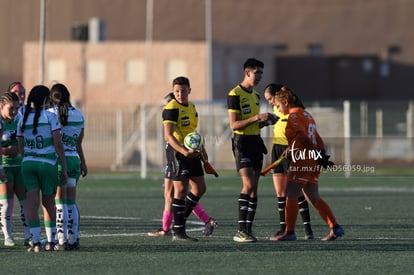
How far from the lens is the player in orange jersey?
48.6 feet

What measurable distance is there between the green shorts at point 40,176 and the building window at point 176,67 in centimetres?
4893

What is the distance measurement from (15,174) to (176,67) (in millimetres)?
48017

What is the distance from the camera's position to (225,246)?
46.5 feet

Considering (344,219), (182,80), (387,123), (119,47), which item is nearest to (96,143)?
(387,123)

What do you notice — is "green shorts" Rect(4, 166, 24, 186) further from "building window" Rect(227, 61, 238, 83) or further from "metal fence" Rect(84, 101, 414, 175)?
"building window" Rect(227, 61, 238, 83)

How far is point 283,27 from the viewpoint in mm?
68938

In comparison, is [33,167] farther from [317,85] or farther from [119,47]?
[317,85]

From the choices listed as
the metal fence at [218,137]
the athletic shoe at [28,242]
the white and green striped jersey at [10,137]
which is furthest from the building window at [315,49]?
the athletic shoe at [28,242]

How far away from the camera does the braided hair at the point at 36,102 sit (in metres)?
13.3

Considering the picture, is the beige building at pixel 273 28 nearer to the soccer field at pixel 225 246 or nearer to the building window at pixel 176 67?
the building window at pixel 176 67

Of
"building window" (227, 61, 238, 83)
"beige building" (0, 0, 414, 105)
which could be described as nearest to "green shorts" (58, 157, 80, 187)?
"building window" (227, 61, 238, 83)

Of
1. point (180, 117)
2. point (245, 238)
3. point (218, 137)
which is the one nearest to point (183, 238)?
point (245, 238)

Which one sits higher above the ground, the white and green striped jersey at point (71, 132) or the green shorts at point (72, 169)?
the white and green striped jersey at point (71, 132)

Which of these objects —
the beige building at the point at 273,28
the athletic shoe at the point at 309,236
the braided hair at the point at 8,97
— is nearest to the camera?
the braided hair at the point at 8,97
